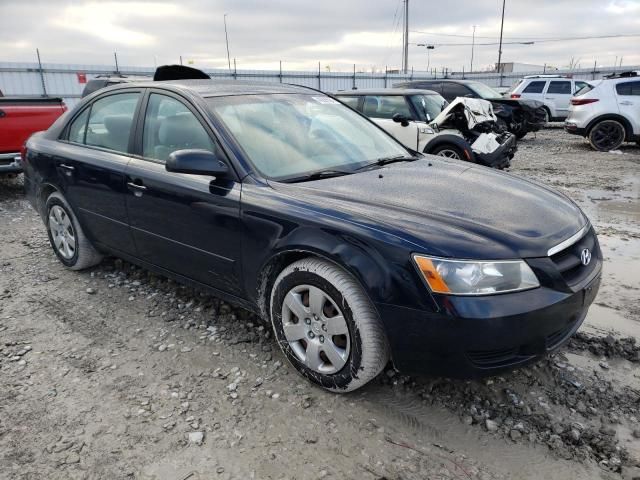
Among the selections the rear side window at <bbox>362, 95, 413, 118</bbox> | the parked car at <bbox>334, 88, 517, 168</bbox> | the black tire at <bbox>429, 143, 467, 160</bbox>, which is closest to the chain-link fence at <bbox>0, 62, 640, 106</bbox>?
the rear side window at <bbox>362, 95, 413, 118</bbox>

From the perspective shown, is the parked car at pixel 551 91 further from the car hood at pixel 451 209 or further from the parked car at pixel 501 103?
the car hood at pixel 451 209

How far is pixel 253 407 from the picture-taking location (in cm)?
247

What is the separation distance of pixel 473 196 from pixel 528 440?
1.22 meters

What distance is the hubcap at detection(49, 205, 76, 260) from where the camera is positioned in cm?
408

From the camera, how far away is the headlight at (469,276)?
206 centimetres

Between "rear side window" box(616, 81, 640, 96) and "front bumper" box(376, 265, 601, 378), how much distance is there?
10968 millimetres

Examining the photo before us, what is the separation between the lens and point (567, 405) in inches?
96.0

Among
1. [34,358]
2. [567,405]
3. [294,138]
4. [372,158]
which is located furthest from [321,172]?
[34,358]

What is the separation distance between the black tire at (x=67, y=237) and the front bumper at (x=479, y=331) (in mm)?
2878

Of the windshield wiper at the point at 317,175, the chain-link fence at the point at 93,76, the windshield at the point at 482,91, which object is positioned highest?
the chain-link fence at the point at 93,76

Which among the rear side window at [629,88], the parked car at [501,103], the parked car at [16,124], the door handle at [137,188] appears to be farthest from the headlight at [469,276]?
the rear side window at [629,88]

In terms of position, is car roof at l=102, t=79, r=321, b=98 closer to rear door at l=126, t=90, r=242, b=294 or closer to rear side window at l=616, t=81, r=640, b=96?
rear door at l=126, t=90, r=242, b=294

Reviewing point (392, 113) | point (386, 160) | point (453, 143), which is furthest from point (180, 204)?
point (392, 113)

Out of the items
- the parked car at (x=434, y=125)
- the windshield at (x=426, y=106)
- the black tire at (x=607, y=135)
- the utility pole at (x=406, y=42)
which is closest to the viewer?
the parked car at (x=434, y=125)
